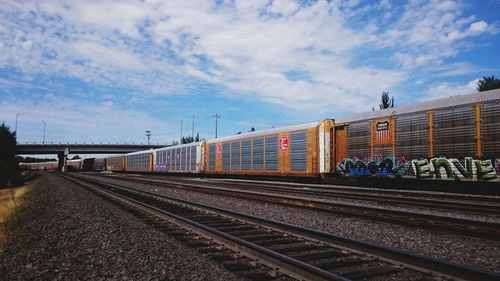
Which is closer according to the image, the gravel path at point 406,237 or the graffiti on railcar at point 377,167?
the gravel path at point 406,237

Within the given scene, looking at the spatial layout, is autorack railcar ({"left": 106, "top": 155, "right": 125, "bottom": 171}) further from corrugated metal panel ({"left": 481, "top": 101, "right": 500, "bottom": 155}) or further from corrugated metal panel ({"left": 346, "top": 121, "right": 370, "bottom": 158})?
corrugated metal panel ({"left": 481, "top": 101, "right": 500, "bottom": 155})

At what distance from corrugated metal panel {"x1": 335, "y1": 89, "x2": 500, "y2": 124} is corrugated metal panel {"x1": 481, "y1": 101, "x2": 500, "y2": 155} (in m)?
0.33

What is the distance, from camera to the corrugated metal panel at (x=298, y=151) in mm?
19469

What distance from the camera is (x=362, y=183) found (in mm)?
16969

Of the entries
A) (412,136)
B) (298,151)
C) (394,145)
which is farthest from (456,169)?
(298,151)

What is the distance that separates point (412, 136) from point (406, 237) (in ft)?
28.5

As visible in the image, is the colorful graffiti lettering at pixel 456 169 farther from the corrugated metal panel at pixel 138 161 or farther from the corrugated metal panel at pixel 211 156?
the corrugated metal panel at pixel 138 161

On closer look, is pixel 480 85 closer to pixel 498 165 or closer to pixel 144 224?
pixel 498 165

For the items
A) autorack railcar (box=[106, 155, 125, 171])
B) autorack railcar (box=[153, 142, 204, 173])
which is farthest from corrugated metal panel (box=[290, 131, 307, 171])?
autorack railcar (box=[106, 155, 125, 171])

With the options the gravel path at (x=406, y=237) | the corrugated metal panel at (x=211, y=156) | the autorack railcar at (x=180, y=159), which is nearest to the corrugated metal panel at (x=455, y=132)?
the gravel path at (x=406, y=237)

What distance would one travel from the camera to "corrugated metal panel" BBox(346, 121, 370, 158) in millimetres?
16031

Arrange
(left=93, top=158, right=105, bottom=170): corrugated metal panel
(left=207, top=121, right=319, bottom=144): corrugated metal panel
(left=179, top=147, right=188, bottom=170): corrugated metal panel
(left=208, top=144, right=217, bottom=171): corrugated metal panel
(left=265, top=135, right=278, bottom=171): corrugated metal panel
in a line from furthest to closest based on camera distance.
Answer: (left=93, top=158, right=105, bottom=170): corrugated metal panel, (left=179, top=147, right=188, bottom=170): corrugated metal panel, (left=208, top=144, right=217, bottom=171): corrugated metal panel, (left=265, top=135, right=278, bottom=171): corrugated metal panel, (left=207, top=121, right=319, bottom=144): corrugated metal panel

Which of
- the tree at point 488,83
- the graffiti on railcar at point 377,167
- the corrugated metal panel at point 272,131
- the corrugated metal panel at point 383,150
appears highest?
the tree at point 488,83

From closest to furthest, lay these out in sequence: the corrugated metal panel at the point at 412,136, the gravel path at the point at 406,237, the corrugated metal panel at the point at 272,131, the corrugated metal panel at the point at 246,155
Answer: the gravel path at the point at 406,237, the corrugated metal panel at the point at 412,136, the corrugated metal panel at the point at 272,131, the corrugated metal panel at the point at 246,155
